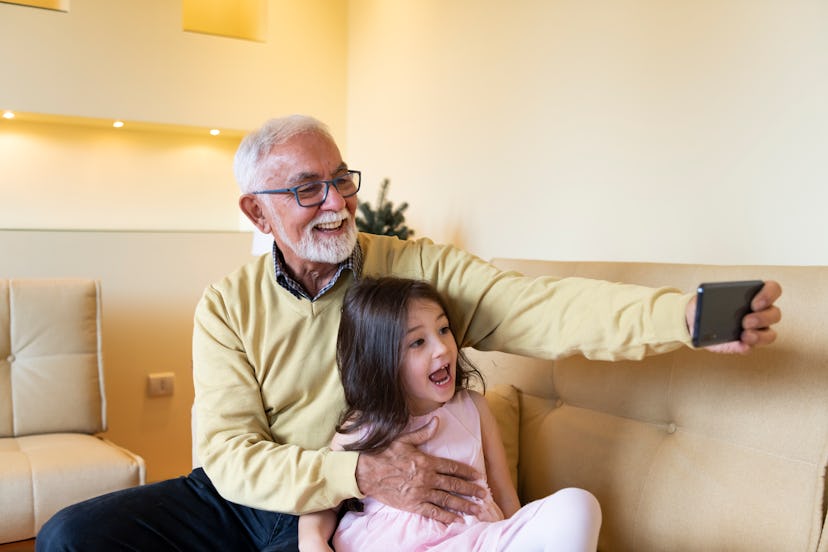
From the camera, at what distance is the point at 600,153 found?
2346 mm

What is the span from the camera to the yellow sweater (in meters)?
1.48

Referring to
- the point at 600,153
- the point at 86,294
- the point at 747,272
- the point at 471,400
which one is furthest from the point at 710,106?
the point at 86,294

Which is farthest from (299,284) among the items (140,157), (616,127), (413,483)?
(140,157)

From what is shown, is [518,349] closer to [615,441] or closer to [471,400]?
[471,400]

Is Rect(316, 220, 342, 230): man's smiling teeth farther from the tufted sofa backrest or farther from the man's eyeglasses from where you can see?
the tufted sofa backrest

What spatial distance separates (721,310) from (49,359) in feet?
7.88

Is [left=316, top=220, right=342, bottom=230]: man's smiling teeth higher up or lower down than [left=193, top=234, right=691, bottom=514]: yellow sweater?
higher up

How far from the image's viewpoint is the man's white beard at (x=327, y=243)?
1.71 meters

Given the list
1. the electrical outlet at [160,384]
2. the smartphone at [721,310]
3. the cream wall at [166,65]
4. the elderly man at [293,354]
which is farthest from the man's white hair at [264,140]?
the electrical outlet at [160,384]

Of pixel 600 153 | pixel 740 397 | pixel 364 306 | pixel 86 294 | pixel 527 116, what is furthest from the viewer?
pixel 86 294

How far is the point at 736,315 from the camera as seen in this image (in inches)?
46.2

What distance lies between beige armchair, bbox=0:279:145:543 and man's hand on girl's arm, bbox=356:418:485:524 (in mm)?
1250

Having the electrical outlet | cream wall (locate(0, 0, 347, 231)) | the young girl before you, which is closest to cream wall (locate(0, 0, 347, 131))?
cream wall (locate(0, 0, 347, 231))

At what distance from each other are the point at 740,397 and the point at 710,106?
0.82 meters
